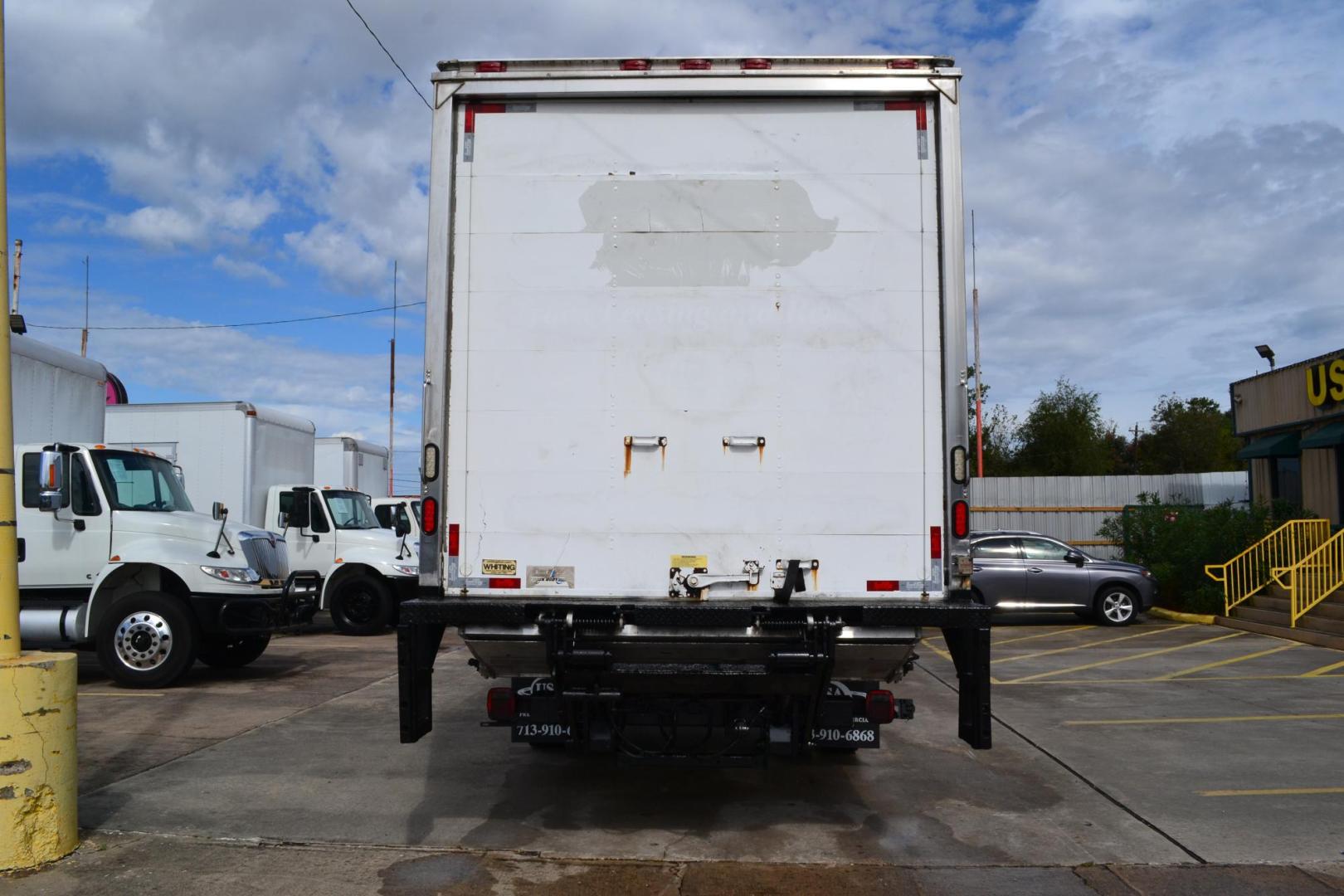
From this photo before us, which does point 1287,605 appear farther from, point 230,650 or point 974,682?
point 230,650

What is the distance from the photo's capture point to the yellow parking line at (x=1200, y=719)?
9.11m

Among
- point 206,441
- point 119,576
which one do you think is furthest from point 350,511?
point 119,576

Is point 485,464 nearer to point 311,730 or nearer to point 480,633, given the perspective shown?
point 480,633

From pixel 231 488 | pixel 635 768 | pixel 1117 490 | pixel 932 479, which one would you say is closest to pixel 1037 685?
pixel 635 768

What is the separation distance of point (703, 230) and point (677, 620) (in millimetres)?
1946

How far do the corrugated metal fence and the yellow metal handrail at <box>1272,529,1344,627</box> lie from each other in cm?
754

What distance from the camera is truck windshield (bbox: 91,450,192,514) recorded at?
35.9 feet

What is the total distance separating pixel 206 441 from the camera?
590 inches

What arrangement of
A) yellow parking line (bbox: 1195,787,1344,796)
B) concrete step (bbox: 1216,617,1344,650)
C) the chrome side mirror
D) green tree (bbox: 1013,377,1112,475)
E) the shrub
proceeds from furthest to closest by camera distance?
green tree (bbox: 1013,377,1112,475) → the shrub → concrete step (bbox: 1216,617,1344,650) → the chrome side mirror → yellow parking line (bbox: 1195,787,1344,796)

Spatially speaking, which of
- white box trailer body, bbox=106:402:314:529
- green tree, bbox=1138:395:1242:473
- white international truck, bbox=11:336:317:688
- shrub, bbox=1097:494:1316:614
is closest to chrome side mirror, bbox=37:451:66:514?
white international truck, bbox=11:336:317:688

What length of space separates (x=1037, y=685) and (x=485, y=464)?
7.91 meters

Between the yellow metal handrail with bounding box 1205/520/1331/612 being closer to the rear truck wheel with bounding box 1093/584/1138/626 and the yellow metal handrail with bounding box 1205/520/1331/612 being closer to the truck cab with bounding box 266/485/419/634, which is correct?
the rear truck wheel with bounding box 1093/584/1138/626

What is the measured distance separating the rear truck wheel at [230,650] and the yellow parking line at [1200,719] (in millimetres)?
8693

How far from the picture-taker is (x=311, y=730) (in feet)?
28.5
